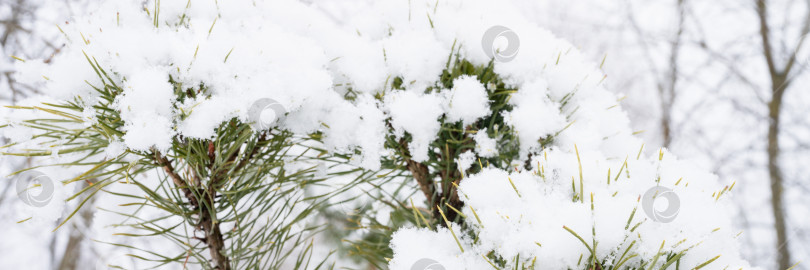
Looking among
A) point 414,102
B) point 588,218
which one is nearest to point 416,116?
point 414,102

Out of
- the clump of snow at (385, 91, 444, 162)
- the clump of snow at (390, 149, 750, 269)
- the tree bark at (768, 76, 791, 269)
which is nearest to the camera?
the clump of snow at (390, 149, 750, 269)

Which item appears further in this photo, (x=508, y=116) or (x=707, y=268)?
(x=508, y=116)

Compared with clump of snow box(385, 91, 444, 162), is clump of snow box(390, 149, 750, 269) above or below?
below

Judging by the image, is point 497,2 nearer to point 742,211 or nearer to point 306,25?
point 306,25

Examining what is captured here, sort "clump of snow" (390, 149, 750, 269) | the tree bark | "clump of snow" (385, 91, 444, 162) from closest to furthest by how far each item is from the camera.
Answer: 1. "clump of snow" (390, 149, 750, 269)
2. "clump of snow" (385, 91, 444, 162)
3. the tree bark

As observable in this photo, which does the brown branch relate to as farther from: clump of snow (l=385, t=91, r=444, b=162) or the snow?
clump of snow (l=385, t=91, r=444, b=162)

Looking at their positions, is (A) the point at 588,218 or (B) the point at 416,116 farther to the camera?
(B) the point at 416,116

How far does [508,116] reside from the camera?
2.06 ft

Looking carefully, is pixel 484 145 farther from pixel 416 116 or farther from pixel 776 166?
pixel 776 166


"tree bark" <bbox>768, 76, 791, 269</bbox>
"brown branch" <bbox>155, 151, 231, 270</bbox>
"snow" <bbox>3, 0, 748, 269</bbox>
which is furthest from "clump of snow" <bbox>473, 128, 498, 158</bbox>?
"tree bark" <bbox>768, 76, 791, 269</bbox>

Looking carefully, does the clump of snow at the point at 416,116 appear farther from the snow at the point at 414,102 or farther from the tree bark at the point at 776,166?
the tree bark at the point at 776,166

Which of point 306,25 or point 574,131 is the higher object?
point 306,25

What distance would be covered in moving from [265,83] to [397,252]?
25 cm

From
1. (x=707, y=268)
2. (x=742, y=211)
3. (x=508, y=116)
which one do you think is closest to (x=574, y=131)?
(x=508, y=116)
